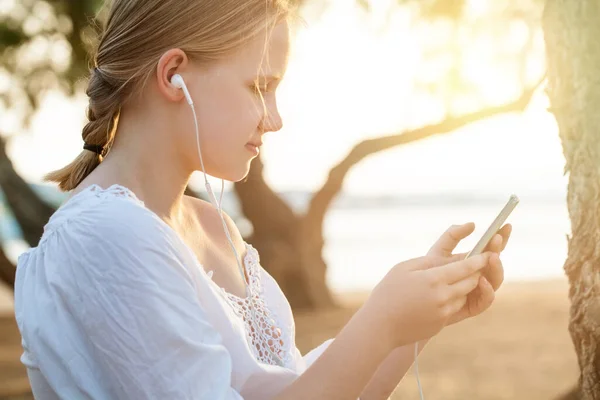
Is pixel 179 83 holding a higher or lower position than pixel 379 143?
higher

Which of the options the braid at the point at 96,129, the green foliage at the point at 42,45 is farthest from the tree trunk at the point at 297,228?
the braid at the point at 96,129

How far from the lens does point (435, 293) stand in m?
1.63

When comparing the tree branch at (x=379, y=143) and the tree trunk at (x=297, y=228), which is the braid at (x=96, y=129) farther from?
the tree trunk at (x=297, y=228)

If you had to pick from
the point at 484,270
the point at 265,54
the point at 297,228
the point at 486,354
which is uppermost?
the point at 265,54

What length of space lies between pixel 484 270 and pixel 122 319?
878 mm

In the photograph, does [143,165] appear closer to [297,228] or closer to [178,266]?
[178,266]

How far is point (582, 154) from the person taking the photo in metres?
Answer: 2.40

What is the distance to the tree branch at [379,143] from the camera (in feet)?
21.1

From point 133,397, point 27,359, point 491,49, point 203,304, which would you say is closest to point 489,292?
point 203,304

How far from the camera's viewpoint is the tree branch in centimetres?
643

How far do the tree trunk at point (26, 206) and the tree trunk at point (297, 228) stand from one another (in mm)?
1970

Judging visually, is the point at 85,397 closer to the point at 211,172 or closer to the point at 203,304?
the point at 203,304

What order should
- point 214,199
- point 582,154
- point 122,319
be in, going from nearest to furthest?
point 122,319 → point 214,199 → point 582,154

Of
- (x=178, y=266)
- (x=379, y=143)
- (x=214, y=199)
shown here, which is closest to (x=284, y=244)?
(x=379, y=143)
